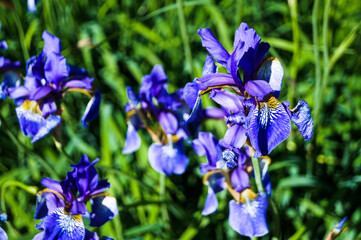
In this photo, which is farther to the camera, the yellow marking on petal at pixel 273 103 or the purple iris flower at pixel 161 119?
the purple iris flower at pixel 161 119

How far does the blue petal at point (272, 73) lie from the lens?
124 centimetres

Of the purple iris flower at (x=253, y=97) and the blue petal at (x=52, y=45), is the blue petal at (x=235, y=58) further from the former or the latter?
the blue petal at (x=52, y=45)

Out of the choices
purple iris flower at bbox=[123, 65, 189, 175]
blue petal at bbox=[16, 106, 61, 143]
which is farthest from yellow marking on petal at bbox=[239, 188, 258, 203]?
blue petal at bbox=[16, 106, 61, 143]

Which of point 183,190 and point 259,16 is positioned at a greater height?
point 259,16

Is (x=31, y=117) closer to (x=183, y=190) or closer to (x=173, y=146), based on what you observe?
(x=173, y=146)

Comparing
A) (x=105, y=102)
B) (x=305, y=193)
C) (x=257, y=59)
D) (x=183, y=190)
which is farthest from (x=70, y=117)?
(x=257, y=59)

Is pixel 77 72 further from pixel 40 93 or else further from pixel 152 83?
pixel 152 83

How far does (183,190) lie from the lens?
2.60 metres

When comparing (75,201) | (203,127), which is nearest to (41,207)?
(75,201)

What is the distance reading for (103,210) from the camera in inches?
57.1

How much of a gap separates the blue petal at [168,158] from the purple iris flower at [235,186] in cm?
21

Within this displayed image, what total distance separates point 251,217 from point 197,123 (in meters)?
0.43

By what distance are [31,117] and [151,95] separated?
541 mm

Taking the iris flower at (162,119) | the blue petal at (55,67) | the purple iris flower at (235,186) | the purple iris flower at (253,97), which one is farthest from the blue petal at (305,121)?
the blue petal at (55,67)
